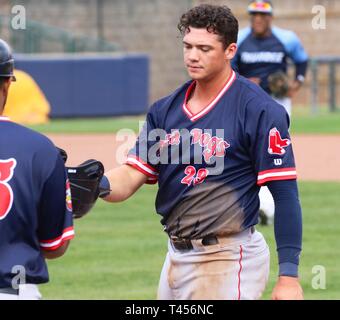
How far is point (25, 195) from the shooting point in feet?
12.5

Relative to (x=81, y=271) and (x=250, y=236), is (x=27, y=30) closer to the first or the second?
(x=81, y=271)

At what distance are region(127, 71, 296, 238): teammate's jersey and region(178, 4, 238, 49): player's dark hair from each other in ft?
0.72

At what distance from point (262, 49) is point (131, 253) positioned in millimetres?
3010

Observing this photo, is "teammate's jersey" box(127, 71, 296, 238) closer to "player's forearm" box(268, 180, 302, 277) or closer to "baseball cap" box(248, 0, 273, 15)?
"player's forearm" box(268, 180, 302, 277)

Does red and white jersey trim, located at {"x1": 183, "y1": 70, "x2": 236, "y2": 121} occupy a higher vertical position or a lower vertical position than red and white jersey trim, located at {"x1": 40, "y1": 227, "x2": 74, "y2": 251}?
higher

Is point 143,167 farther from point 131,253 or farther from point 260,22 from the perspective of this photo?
point 260,22

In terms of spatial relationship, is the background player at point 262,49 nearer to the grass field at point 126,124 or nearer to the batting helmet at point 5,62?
the batting helmet at point 5,62

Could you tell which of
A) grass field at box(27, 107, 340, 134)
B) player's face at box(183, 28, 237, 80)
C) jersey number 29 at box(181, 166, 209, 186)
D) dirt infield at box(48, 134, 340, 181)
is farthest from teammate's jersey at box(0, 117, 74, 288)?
grass field at box(27, 107, 340, 134)

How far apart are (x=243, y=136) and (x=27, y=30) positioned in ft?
75.8

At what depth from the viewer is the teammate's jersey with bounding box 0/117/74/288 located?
3.80 m

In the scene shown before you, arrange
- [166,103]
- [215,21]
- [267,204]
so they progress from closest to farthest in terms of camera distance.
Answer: [215,21]
[166,103]
[267,204]

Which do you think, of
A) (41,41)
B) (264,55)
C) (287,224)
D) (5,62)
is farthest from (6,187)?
(41,41)
